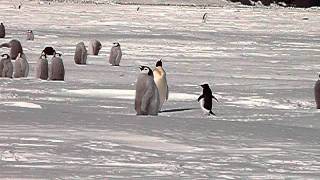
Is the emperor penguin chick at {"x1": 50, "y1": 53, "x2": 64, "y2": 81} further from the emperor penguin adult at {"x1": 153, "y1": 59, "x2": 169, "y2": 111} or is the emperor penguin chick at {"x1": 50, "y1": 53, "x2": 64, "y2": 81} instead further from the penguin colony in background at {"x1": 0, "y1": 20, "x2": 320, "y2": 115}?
the emperor penguin adult at {"x1": 153, "y1": 59, "x2": 169, "y2": 111}

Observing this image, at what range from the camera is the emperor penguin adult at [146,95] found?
9281 millimetres

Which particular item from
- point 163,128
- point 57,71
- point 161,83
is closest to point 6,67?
point 57,71

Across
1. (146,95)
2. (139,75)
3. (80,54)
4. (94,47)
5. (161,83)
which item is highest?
(94,47)

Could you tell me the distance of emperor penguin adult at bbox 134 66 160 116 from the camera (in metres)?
9.28

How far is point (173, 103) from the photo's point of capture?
1125cm

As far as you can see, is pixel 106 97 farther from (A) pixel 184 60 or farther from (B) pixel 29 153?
(A) pixel 184 60

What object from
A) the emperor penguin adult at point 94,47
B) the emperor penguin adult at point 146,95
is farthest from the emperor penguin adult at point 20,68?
the emperor penguin adult at point 94,47

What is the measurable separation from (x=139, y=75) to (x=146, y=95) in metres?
0.29

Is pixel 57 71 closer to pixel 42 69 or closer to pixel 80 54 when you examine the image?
pixel 42 69

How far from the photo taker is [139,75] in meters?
9.47

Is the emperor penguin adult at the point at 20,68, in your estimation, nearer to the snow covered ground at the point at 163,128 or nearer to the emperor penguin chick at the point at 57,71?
A: the snow covered ground at the point at 163,128

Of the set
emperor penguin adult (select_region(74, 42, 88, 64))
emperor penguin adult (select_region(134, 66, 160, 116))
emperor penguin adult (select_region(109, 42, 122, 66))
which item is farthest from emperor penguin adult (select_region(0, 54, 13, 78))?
emperor penguin adult (select_region(134, 66, 160, 116))

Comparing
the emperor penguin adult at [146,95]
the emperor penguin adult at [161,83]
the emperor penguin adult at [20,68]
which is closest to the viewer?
the emperor penguin adult at [146,95]

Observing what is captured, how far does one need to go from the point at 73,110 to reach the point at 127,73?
6252 millimetres
